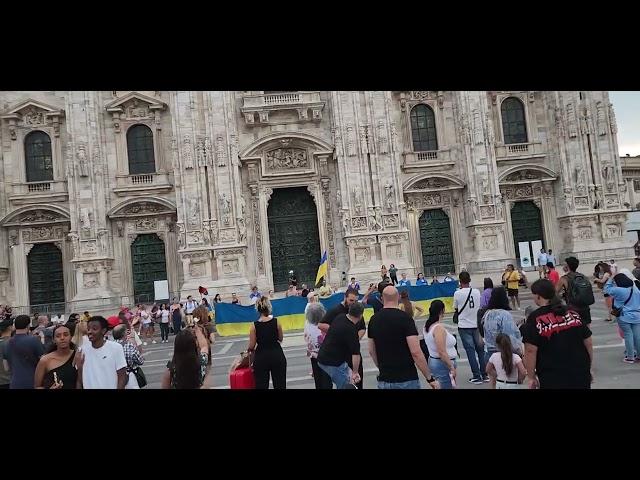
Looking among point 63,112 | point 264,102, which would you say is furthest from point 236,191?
point 63,112

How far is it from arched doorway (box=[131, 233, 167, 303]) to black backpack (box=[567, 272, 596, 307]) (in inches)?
819

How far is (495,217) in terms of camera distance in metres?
25.9

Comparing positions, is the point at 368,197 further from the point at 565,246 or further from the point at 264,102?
the point at 565,246

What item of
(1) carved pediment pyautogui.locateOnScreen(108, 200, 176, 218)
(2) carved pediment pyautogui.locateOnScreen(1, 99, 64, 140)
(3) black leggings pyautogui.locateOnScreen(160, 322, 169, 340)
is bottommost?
(3) black leggings pyautogui.locateOnScreen(160, 322, 169, 340)

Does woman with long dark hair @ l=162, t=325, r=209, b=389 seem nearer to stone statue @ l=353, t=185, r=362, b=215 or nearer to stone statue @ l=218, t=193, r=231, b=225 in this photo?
stone statue @ l=218, t=193, r=231, b=225

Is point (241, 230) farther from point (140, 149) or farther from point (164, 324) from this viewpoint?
point (164, 324)

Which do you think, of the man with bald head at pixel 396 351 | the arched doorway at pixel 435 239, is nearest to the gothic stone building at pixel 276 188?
the arched doorway at pixel 435 239

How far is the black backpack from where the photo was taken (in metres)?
8.30

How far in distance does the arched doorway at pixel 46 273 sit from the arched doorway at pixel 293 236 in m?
9.77

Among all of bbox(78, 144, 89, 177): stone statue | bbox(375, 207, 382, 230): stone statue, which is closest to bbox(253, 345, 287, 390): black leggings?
bbox(375, 207, 382, 230): stone statue

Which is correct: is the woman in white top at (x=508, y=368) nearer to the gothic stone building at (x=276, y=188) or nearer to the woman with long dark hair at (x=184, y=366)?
the woman with long dark hair at (x=184, y=366)

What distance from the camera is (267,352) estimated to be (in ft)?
23.0

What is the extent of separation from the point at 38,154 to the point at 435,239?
18902 mm
